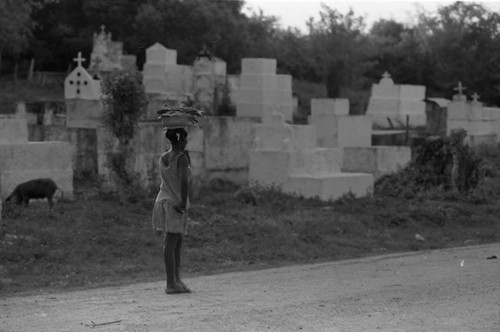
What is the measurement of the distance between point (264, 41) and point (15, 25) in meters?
12.5

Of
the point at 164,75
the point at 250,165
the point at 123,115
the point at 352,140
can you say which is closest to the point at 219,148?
the point at 250,165

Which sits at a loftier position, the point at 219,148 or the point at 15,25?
the point at 15,25

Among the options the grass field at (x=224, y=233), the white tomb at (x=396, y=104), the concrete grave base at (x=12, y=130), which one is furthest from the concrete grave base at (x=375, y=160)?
the white tomb at (x=396, y=104)

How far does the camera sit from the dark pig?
1394 cm

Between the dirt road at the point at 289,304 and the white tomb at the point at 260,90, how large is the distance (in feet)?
46.6

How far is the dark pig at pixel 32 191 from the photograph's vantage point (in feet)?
45.7

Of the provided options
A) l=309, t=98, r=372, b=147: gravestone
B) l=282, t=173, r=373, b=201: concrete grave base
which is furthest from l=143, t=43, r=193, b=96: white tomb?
l=282, t=173, r=373, b=201: concrete grave base

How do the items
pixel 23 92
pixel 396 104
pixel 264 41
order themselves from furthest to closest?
pixel 264 41 < pixel 23 92 < pixel 396 104

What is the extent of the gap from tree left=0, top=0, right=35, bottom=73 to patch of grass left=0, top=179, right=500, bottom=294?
73.5 feet

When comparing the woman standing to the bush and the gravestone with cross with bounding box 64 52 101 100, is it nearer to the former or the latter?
the bush

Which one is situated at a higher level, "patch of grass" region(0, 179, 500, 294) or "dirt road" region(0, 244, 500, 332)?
"patch of grass" region(0, 179, 500, 294)

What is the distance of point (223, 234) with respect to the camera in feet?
42.7

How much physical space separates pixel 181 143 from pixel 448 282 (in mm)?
3418

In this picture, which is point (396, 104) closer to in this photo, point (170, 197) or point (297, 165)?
point (297, 165)
